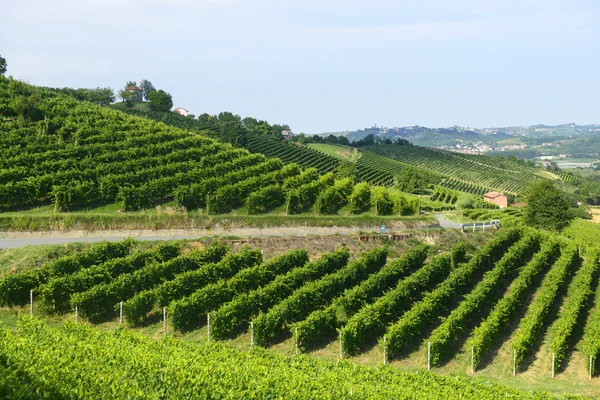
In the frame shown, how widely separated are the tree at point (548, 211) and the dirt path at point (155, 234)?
20.6m

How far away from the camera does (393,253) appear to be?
1503 inches

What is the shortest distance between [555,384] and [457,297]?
908cm

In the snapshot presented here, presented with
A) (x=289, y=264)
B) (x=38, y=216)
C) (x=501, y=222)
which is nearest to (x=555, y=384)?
(x=289, y=264)

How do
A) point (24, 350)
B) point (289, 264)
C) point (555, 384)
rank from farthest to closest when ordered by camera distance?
point (289, 264)
point (555, 384)
point (24, 350)

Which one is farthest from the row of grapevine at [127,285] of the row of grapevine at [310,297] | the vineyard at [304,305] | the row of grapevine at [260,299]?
the row of grapevine at [310,297]

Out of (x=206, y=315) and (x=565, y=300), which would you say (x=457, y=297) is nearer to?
(x=565, y=300)

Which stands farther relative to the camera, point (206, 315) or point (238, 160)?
point (238, 160)

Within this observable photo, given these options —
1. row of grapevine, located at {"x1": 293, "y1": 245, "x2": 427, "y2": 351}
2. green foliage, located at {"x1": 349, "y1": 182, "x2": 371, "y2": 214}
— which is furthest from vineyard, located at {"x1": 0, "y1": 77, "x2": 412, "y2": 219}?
row of grapevine, located at {"x1": 293, "y1": 245, "x2": 427, "y2": 351}

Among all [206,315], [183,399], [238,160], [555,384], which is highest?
[238,160]

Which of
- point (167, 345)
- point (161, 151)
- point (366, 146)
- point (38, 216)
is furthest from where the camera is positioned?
point (366, 146)

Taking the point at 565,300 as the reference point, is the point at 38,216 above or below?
above

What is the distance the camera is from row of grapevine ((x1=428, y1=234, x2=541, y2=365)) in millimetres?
23625

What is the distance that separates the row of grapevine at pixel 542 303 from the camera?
23.9m

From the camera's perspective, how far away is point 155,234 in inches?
1561
